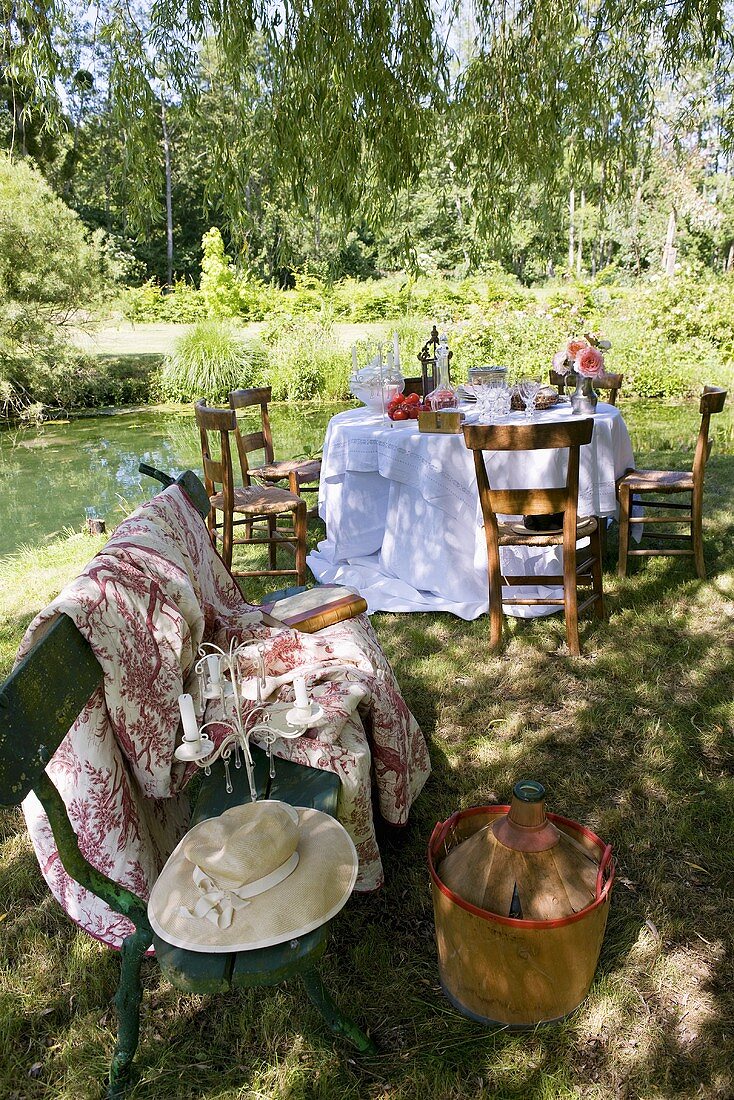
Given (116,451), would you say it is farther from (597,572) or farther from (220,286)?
(220,286)

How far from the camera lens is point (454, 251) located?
73.6 feet

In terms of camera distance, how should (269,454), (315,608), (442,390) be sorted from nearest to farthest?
(315,608) → (442,390) → (269,454)

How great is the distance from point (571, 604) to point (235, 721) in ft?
6.78

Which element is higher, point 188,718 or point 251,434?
point 251,434

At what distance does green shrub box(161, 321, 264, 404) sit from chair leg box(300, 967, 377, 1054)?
11675 millimetres

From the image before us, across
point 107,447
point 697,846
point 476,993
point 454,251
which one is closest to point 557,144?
Result: point 697,846

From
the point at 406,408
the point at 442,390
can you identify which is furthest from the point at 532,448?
the point at 406,408

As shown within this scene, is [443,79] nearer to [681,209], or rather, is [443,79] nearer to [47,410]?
[47,410]

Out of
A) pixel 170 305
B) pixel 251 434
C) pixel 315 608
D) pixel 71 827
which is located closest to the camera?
pixel 71 827

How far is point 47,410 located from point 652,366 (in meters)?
9.72

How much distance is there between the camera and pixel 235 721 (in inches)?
82.0

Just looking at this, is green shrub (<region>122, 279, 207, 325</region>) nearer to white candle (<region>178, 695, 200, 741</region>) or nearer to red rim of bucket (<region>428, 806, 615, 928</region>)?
white candle (<region>178, 695, 200, 741</region>)

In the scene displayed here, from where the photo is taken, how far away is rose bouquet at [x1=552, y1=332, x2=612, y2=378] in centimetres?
436

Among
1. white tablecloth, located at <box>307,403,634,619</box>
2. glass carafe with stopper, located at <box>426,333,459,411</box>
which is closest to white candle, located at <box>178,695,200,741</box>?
white tablecloth, located at <box>307,403,634,619</box>
